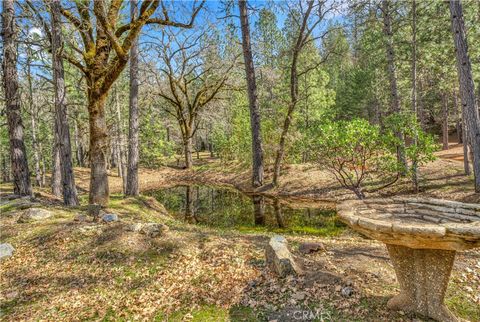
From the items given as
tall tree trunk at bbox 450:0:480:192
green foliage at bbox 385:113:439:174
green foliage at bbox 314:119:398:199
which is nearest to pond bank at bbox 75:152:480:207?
tall tree trunk at bbox 450:0:480:192

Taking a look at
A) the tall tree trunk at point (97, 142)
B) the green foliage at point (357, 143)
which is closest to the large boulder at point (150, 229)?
the tall tree trunk at point (97, 142)

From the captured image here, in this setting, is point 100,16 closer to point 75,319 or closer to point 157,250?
point 157,250

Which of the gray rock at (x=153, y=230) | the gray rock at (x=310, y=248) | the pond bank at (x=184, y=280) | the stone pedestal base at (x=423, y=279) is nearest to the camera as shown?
the stone pedestal base at (x=423, y=279)

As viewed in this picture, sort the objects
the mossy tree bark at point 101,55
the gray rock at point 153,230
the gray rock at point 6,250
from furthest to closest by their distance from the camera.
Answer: the mossy tree bark at point 101,55
the gray rock at point 153,230
the gray rock at point 6,250

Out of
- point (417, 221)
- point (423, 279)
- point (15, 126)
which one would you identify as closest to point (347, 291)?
point (423, 279)

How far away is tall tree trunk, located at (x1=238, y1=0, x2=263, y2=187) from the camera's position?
12.6 m

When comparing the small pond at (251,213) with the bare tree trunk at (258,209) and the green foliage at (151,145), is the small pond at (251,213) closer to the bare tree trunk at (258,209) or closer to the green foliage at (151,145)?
the bare tree trunk at (258,209)

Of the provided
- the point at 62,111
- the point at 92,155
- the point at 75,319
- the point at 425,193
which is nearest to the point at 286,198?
the point at 425,193

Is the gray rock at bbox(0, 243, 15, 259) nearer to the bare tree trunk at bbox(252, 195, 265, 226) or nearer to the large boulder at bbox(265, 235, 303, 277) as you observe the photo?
the large boulder at bbox(265, 235, 303, 277)

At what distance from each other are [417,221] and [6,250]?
6.25 metres

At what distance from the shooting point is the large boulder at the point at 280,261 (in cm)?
365

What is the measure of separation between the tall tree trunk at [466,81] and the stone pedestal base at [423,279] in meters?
7.65

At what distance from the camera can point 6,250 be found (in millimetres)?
4758

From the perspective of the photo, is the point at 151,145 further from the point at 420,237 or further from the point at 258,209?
the point at 420,237
